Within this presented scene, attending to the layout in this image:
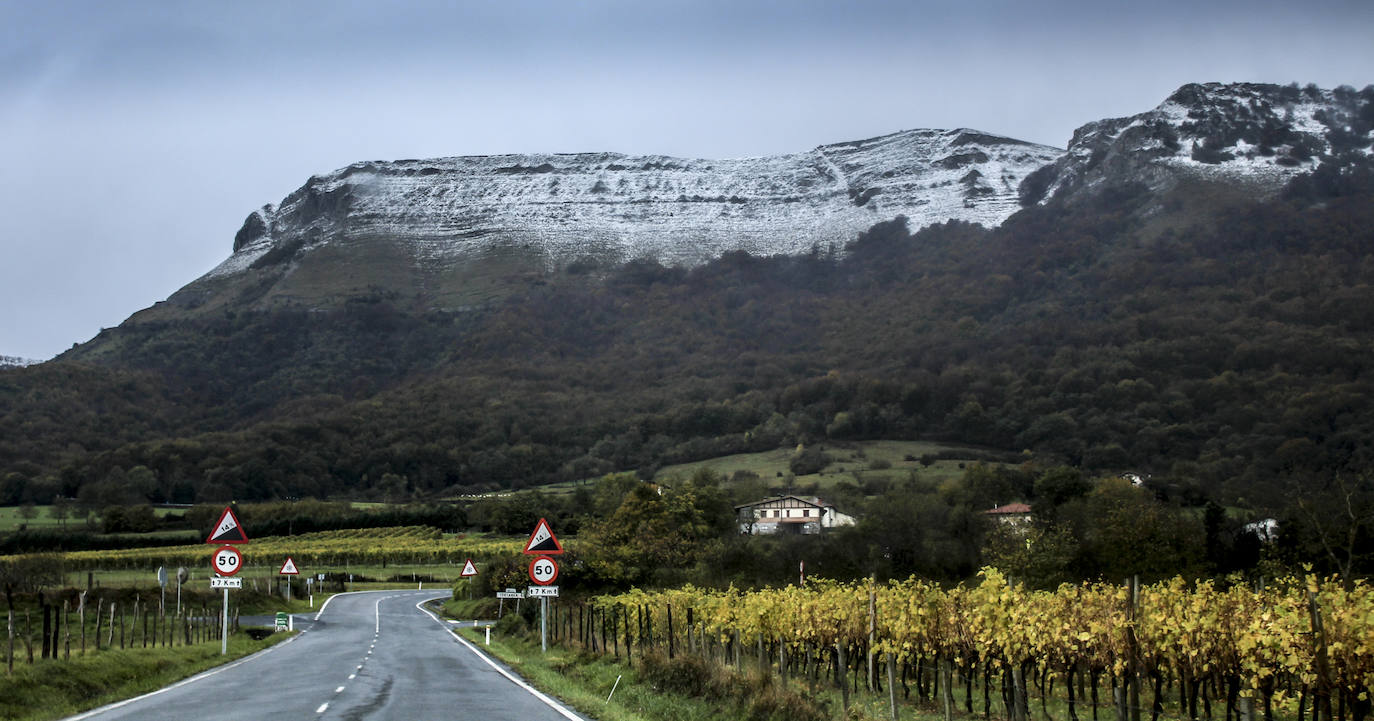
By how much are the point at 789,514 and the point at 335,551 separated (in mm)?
47493

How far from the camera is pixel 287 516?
4978 inches

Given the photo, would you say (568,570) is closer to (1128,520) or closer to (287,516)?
(1128,520)

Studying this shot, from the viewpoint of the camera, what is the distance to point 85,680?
19547 mm

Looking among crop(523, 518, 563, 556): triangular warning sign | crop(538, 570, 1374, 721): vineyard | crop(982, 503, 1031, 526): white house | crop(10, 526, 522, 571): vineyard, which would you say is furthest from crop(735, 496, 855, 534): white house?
crop(523, 518, 563, 556): triangular warning sign

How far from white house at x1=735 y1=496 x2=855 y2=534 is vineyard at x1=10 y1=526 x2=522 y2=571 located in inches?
1000

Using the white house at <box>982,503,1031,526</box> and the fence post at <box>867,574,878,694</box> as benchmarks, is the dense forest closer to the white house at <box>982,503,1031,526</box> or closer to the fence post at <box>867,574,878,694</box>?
the white house at <box>982,503,1031,526</box>

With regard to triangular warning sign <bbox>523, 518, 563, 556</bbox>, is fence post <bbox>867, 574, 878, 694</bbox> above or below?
below

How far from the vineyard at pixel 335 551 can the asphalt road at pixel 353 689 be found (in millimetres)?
56139

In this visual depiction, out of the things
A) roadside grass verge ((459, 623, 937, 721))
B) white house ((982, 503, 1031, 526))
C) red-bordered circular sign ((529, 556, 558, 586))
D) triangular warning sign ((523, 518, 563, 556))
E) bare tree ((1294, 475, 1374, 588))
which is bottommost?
white house ((982, 503, 1031, 526))

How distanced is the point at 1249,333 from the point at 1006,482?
76770 mm

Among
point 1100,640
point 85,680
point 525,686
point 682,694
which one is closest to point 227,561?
point 85,680

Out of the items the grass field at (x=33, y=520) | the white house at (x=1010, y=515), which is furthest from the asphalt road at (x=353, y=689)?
the grass field at (x=33, y=520)

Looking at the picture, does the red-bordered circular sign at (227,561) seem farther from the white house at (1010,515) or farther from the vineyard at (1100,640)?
the white house at (1010,515)

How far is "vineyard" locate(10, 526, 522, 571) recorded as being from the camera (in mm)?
90500
